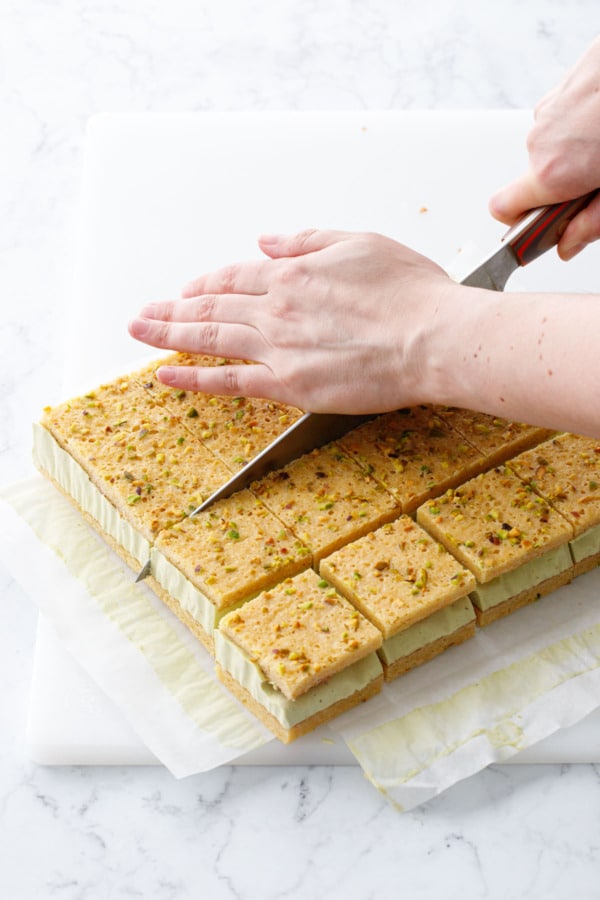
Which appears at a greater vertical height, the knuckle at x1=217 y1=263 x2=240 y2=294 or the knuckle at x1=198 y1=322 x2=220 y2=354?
the knuckle at x1=217 y1=263 x2=240 y2=294

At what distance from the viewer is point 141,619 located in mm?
3389

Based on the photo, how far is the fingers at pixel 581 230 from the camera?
3547 mm

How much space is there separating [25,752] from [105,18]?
365 cm

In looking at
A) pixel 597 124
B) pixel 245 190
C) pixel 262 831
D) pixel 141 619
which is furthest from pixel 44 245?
pixel 262 831

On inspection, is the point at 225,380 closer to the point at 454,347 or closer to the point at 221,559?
the point at 221,559

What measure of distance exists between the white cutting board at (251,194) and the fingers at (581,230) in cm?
58

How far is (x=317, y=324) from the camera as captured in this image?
335 centimetres

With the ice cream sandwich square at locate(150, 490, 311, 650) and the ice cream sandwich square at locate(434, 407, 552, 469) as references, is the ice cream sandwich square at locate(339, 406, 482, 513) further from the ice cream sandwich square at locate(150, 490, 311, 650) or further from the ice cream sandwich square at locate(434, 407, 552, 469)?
the ice cream sandwich square at locate(150, 490, 311, 650)

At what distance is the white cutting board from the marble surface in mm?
238

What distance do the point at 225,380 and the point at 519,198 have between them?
96 cm

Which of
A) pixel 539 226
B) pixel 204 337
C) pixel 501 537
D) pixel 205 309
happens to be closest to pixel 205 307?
pixel 205 309

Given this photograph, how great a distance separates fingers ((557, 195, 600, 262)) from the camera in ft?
11.6

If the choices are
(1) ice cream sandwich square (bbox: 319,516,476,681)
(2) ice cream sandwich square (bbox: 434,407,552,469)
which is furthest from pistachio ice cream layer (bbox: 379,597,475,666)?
(2) ice cream sandwich square (bbox: 434,407,552,469)

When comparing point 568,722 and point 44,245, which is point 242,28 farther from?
point 568,722
